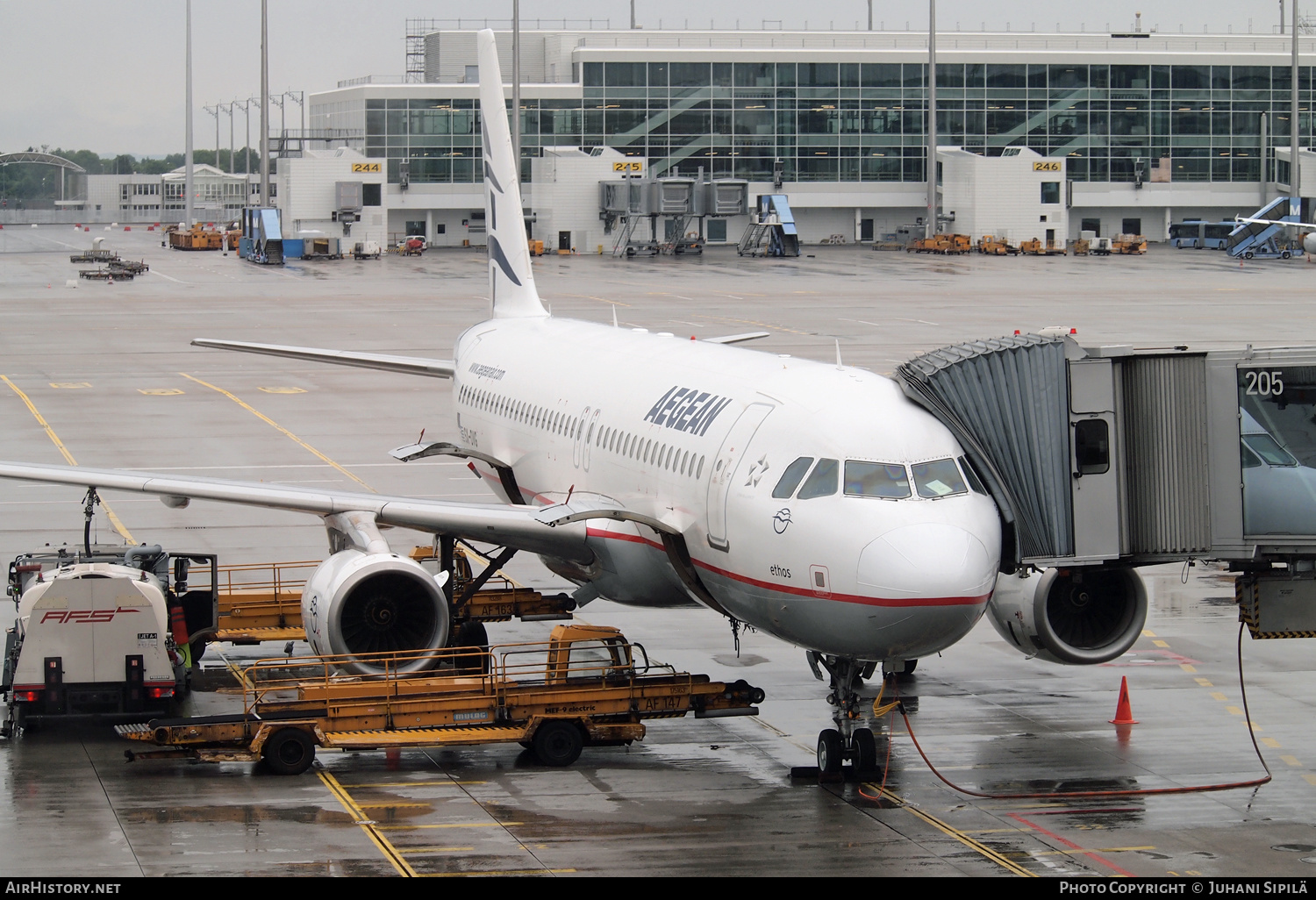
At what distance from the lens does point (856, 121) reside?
142 metres

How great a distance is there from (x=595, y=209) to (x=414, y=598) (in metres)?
113

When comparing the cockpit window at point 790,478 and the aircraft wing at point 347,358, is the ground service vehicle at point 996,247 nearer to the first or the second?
the aircraft wing at point 347,358

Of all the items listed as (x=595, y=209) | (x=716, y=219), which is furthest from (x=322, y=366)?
(x=716, y=219)

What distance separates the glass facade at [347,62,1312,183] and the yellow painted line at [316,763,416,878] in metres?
125

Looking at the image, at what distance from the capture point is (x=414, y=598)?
2144 cm

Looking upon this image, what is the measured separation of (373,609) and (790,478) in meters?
6.27

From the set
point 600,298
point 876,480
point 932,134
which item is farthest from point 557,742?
point 932,134

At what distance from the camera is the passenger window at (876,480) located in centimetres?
1705

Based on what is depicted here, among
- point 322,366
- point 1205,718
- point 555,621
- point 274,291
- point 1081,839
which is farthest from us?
point 274,291

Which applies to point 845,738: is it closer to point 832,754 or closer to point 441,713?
point 832,754

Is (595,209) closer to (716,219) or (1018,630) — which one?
(716,219)

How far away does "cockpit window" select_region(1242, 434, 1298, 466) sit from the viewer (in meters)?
19.6

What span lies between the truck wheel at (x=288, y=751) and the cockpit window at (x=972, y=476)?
7713mm

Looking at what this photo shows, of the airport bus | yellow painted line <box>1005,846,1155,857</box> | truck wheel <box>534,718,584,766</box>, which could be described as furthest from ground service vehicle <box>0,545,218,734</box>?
the airport bus
